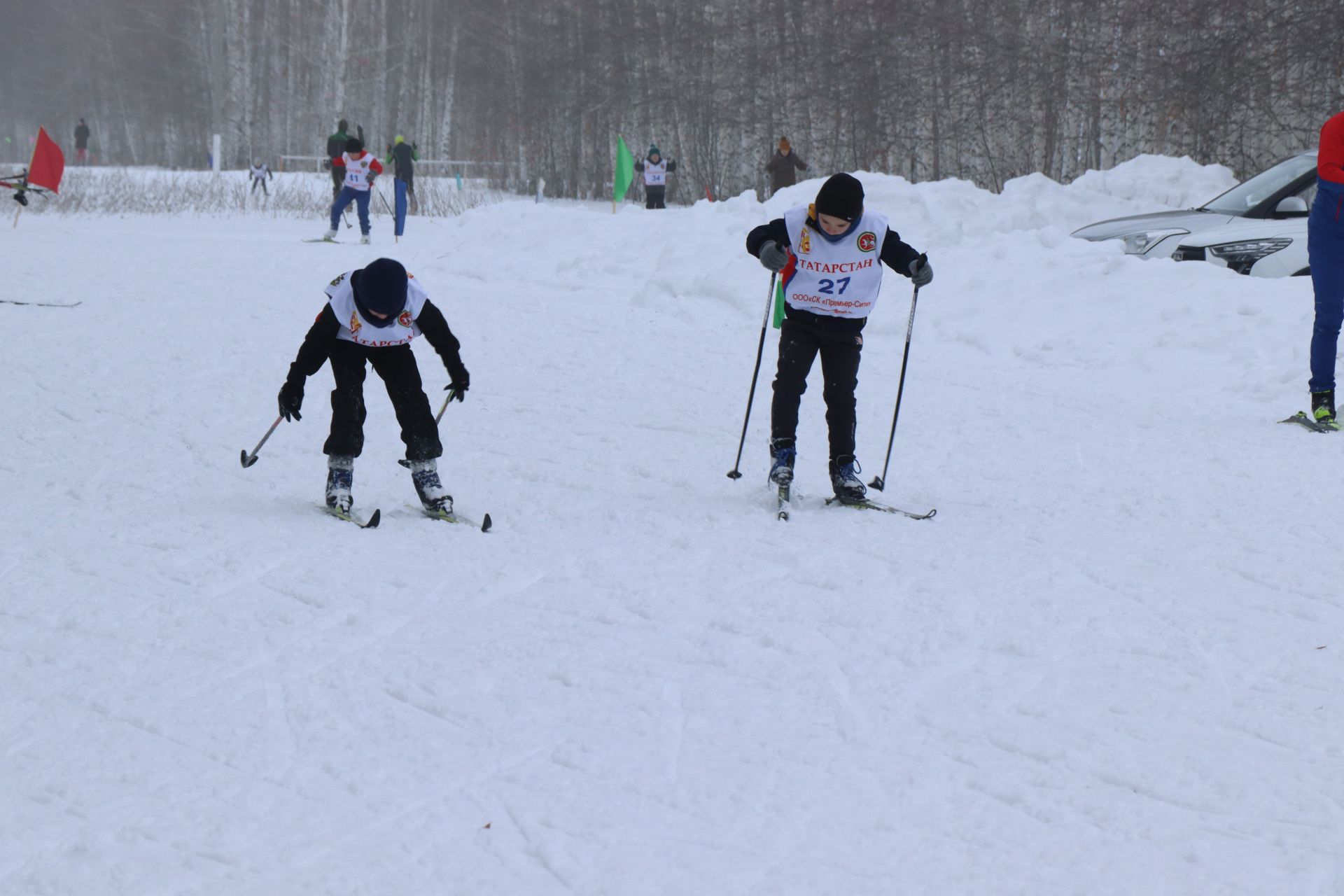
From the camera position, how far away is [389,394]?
5309 mm

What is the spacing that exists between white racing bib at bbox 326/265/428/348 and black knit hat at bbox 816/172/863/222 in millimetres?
1610

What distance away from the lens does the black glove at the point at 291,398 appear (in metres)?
5.23

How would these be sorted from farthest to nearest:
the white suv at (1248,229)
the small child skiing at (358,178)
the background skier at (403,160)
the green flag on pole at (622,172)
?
the green flag on pole at (622,172) → the background skier at (403,160) → the small child skiing at (358,178) → the white suv at (1248,229)

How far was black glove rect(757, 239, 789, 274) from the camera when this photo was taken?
512 cm

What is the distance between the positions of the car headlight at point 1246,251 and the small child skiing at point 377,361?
746 centimetres

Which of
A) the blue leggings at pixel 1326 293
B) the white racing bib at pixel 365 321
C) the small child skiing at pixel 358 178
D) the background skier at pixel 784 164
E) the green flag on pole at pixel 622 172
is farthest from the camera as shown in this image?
the green flag on pole at pixel 622 172

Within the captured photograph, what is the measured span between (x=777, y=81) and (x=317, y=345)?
20.7m

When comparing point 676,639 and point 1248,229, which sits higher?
point 1248,229

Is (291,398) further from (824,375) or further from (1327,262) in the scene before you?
(1327,262)

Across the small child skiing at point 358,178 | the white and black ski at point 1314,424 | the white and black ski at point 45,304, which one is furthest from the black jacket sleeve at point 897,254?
the small child skiing at point 358,178

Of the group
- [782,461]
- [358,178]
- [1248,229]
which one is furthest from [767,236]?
[358,178]

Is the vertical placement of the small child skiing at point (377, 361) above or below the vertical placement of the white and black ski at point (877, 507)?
above

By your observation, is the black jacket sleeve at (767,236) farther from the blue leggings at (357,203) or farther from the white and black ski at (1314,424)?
the blue leggings at (357,203)

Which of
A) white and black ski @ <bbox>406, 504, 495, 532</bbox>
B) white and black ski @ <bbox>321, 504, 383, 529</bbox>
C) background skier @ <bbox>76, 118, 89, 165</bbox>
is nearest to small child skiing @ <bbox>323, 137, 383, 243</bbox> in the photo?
white and black ski @ <bbox>321, 504, 383, 529</bbox>
